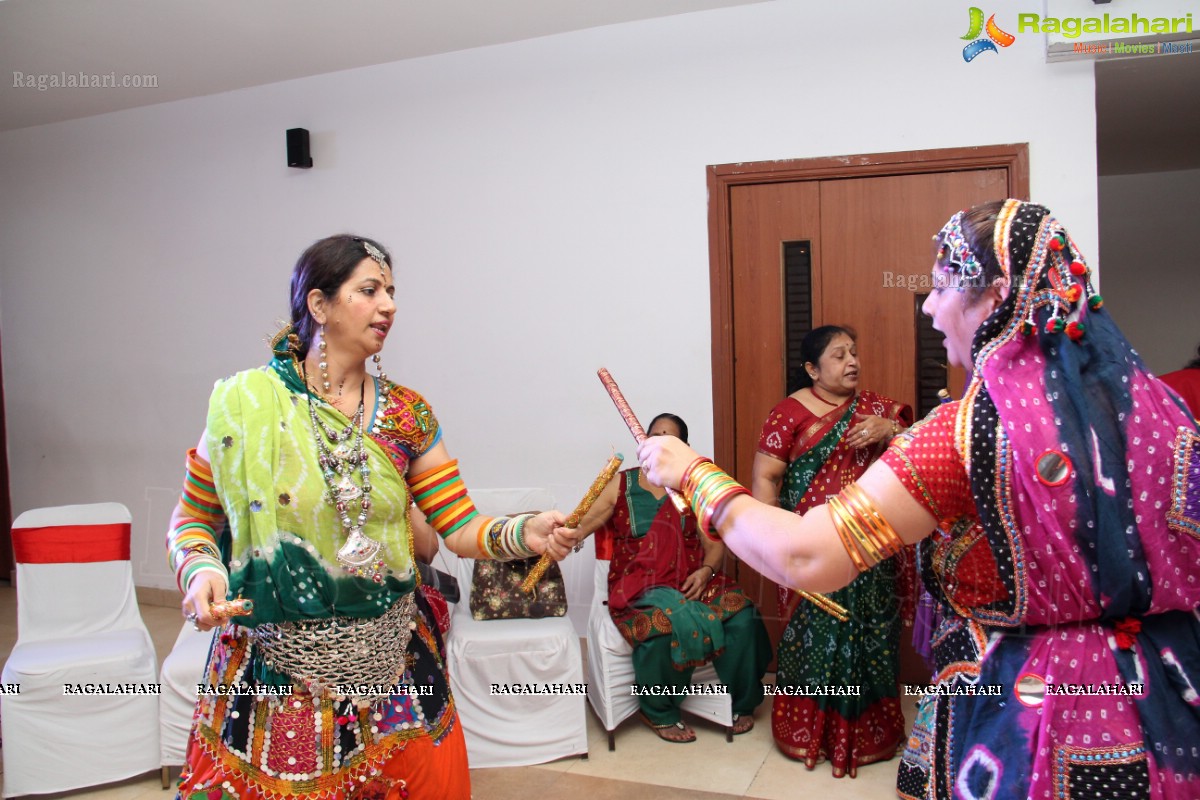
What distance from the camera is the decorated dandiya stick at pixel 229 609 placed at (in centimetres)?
157

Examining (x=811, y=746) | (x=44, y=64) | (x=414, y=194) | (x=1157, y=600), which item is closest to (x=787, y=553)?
(x=1157, y=600)

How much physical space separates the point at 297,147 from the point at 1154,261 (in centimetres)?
560

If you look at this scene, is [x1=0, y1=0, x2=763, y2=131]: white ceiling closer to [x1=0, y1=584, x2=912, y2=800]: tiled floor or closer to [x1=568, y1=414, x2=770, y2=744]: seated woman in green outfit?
[x1=568, y1=414, x2=770, y2=744]: seated woman in green outfit

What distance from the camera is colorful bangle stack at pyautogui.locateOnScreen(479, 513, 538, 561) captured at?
1.91m

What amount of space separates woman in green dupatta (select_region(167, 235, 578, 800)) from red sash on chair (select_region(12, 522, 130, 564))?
6.35 feet

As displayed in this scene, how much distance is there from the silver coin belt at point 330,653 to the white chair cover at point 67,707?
1683 mm

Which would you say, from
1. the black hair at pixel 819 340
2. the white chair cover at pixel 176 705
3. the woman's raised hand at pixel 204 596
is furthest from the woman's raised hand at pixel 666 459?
the white chair cover at pixel 176 705

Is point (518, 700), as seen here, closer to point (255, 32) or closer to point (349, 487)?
point (349, 487)

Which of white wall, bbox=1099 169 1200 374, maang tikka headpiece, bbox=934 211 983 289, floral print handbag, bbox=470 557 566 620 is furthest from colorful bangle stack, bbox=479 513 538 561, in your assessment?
white wall, bbox=1099 169 1200 374

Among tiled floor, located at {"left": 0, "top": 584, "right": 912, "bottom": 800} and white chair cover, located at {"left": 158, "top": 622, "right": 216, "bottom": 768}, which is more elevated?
white chair cover, located at {"left": 158, "top": 622, "right": 216, "bottom": 768}

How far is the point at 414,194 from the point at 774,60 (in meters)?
1.69

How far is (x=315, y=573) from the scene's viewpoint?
1730 mm

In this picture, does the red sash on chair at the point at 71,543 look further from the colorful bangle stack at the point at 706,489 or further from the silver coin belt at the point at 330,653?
the colorful bangle stack at the point at 706,489

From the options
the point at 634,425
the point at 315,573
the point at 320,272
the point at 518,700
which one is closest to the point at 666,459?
the point at 634,425
